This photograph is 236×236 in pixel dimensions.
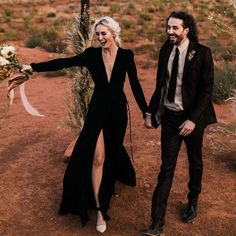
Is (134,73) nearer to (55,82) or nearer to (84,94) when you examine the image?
(84,94)

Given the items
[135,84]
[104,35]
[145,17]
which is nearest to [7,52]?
[104,35]

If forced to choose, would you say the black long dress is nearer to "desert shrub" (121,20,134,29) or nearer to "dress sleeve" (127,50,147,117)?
"dress sleeve" (127,50,147,117)

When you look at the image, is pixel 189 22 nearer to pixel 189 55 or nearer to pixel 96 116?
pixel 189 55

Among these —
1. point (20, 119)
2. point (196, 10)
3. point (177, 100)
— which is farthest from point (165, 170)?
point (196, 10)

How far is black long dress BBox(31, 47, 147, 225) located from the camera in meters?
4.55

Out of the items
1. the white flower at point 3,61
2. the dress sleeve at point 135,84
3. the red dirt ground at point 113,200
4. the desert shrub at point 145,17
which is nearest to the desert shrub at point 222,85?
the red dirt ground at point 113,200

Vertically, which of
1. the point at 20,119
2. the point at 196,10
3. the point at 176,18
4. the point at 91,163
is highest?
the point at 176,18

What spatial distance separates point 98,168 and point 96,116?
507mm

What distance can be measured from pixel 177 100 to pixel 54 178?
2308mm

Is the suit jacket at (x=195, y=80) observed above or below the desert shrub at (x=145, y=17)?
above

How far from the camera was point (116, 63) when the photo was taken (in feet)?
14.9

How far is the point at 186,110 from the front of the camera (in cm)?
416

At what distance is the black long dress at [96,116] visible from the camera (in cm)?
455

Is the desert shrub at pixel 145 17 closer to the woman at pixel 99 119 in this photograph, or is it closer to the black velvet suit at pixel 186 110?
the woman at pixel 99 119
